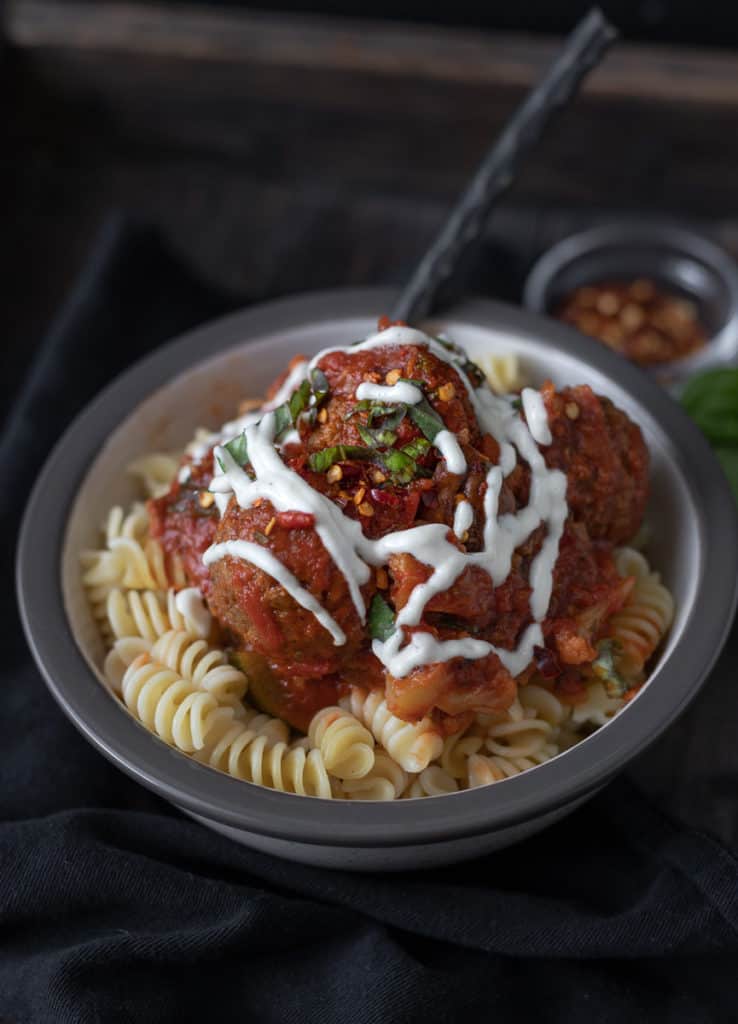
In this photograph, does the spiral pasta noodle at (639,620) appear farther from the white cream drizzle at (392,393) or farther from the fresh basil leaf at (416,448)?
the white cream drizzle at (392,393)

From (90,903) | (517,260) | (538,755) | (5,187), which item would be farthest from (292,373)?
(5,187)

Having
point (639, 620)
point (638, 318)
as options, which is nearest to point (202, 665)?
point (639, 620)

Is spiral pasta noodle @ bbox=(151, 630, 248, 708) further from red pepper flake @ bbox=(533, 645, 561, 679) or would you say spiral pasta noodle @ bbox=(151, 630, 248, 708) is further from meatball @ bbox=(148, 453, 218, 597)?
red pepper flake @ bbox=(533, 645, 561, 679)

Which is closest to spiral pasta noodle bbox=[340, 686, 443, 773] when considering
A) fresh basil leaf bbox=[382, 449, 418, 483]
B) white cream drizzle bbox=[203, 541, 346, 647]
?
white cream drizzle bbox=[203, 541, 346, 647]

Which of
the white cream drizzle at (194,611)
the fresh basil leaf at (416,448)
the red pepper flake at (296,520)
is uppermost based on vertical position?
the fresh basil leaf at (416,448)

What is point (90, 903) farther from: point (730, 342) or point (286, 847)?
point (730, 342)

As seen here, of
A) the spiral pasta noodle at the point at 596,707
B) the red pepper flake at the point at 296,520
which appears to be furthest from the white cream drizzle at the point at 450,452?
the spiral pasta noodle at the point at 596,707

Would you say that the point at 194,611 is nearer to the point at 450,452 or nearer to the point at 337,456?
the point at 337,456
